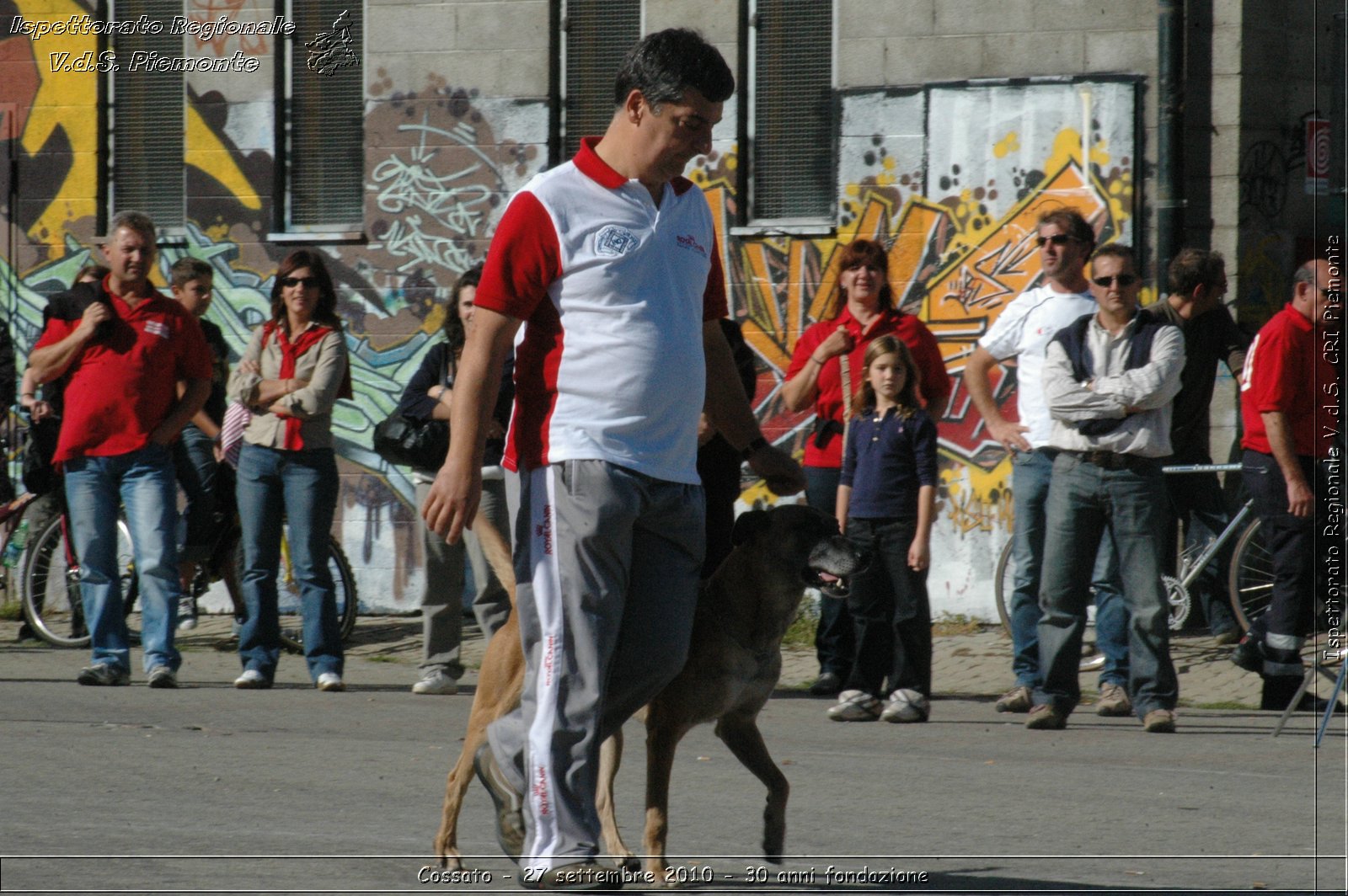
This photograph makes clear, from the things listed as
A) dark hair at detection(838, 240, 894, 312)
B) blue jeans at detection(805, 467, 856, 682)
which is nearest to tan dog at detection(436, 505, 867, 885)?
blue jeans at detection(805, 467, 856, 682)

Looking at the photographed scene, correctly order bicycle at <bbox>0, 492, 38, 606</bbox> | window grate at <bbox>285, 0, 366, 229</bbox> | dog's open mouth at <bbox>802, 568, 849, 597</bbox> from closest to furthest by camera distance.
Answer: dog's open mouth at <bbox>802, 568, 849, 597</bbox>
bicycle at <bbox>0, 492, 38, 606</bbox>
window grate at <bbox>285, 0, 366, 229</bbox>

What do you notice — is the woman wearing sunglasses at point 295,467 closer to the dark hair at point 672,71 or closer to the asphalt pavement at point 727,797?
the asphalt pavement at point 727,797

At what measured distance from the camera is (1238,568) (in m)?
9.82

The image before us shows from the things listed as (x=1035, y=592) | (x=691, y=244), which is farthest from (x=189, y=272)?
(x=691, y=244)

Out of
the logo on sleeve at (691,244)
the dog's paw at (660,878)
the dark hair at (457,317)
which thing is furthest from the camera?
the dark hair at (457,317)

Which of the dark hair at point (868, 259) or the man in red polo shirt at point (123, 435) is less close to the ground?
the dark hair at point (868, 259)

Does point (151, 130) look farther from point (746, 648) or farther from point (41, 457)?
point (746, 648)

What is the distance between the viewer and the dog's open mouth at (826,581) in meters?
5.43

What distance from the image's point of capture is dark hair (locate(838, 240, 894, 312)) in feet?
29.0

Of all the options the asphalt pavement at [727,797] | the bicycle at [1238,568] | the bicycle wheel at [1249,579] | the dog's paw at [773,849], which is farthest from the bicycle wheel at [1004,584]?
the dog's paw at [773,849]

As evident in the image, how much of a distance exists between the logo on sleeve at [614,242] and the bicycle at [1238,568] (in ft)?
18.8

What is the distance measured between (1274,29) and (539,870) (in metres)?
8.61

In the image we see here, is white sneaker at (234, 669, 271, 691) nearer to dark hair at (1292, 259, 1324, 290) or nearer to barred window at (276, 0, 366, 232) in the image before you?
barred window at (276, 0, 366, 232)

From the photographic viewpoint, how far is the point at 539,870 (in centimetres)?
439
